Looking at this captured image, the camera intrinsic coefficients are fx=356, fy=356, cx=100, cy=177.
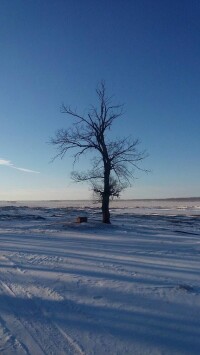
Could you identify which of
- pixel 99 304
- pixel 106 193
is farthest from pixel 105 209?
pixel 99 304

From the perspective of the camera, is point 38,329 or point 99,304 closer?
point 38,329

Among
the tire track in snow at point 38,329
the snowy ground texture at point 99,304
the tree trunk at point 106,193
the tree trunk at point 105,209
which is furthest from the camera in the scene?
the tree trunk at point 105,209

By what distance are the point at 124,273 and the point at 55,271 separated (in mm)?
1678

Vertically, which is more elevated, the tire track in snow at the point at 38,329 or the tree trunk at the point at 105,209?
the tree trunk at the point at 105,209

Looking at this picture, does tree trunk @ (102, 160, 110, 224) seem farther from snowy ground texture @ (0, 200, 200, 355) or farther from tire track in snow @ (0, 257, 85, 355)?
tire track in snow @ (0, 257, 85, 355)

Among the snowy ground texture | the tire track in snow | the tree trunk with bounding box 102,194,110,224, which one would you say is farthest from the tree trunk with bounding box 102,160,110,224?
the tire track in snow

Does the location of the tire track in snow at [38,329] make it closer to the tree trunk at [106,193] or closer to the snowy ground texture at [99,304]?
the snowy ground texture at [99,304]

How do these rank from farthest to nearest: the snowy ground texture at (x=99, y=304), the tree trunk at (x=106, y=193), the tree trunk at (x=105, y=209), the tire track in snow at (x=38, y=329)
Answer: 1. the tree trunk at (x=105, y=209)
2. the tree trunk at (x=106, y=193)
3. the snowy ground texture at (x=99, y=304)
4. the tire track in snow at (x=38, y=329)

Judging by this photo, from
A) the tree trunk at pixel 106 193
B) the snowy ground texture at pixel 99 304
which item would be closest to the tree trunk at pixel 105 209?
the tree trunk at pixel 106 193

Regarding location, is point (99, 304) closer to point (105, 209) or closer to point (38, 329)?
point (38, 329)

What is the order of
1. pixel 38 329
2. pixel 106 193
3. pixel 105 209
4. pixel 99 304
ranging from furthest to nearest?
pixel 106 193 → pixel 105 209 → pixel 99 304 → pixel 38 329

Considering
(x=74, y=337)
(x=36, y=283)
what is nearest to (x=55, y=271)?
(x=36, y=283)

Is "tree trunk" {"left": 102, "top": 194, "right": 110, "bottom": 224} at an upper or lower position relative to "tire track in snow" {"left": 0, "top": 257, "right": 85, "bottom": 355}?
upper

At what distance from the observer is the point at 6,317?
546cm
